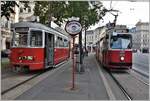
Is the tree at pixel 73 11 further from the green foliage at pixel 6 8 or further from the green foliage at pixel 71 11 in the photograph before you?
the green foliage at pixel 6 8

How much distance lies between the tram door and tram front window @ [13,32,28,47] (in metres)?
2.05

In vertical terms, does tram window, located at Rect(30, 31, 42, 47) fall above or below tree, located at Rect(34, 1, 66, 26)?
below

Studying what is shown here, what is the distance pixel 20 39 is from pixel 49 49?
3202 millimetres

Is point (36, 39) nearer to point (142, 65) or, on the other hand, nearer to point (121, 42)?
point (121, 42)

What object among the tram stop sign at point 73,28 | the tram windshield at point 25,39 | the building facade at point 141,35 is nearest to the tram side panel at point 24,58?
the tram windshield at point 25,39

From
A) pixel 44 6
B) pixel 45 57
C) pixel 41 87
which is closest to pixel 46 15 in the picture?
pixel 44 6

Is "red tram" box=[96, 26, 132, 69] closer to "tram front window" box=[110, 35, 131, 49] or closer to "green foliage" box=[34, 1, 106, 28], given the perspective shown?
"tram front window" box=[110, 35, 131, 49]

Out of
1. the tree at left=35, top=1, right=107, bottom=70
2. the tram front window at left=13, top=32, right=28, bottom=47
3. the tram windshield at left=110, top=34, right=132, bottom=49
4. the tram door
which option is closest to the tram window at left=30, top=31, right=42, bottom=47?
the tram front window at left=13, top=32, right=28, bottom=47

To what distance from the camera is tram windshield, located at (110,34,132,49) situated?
84.2 ft

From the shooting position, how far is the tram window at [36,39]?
22.2 m

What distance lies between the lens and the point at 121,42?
84.2 ft

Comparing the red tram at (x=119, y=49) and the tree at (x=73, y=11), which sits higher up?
the tree at (x=73, y=11)

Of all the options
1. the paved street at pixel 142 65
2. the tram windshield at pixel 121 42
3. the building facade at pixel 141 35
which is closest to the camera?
the tram windshield at pixel 121 42

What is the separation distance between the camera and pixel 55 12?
1391 inches
